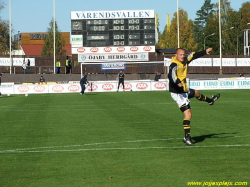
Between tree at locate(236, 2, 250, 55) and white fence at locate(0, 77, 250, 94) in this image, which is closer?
white fence at locate(0, 77, 250, 94)

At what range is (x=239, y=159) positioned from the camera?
30.0 ft

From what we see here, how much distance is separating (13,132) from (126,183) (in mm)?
7642

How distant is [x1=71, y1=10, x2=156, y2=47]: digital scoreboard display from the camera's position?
58.4 meters

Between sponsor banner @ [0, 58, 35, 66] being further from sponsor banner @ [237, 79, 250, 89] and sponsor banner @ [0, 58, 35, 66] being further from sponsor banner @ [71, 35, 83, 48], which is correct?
sponsor banner @ [237, 79, 250, 89]

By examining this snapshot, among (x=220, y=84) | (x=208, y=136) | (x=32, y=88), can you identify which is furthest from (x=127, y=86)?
(x=208, y=136)

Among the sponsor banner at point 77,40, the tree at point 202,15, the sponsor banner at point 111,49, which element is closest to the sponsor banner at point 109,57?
the sponsor banner at point 111,49

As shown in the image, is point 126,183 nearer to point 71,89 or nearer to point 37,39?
point 71,89

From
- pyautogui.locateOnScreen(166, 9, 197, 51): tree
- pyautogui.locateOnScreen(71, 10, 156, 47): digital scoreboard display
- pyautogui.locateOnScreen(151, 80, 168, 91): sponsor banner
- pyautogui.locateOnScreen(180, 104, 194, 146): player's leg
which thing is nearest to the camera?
pyautogui.locateOnScreen(180, 104, 194, 146): player's leg

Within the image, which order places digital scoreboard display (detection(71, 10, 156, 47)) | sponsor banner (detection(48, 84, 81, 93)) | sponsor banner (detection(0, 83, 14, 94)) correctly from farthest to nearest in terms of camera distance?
digital scoreboard display (detection(71, 10, 156, 47)) → sponsor banner (detection(48, 84, 81, 93)) → sponsor banner (detection(0, 83, 14, 94))

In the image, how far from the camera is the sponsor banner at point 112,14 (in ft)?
192

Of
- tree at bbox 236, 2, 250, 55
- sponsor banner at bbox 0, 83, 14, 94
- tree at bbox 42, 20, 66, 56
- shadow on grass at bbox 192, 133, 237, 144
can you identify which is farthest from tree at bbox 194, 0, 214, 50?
shadow on grass at bbox 192, 133, 237, 144

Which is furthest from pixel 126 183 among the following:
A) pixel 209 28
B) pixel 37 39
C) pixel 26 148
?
pixel 37 39

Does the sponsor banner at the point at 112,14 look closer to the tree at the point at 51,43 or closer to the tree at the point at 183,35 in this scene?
the tree at the point at 183,35

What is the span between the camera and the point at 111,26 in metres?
58.3
